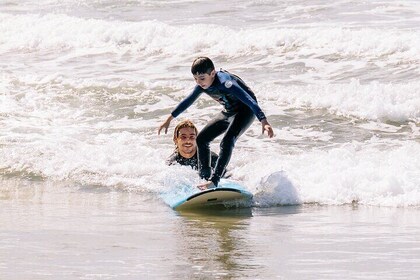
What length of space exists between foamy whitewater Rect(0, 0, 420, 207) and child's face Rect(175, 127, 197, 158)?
239 mm

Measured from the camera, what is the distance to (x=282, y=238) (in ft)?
26.1

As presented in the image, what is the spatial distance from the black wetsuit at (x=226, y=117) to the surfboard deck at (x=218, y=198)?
0.65 ft

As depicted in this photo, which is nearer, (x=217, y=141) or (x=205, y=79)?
(x=205, y=79)

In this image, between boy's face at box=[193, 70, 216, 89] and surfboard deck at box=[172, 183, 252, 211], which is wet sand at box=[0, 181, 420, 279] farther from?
boy's face at box=[193, 70, 216, 89]

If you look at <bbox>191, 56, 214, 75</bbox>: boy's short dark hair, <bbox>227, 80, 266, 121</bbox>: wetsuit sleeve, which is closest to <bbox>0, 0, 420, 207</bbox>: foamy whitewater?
<bbox>227, 80, 266, 121</bbox>: wetsuit sleeve

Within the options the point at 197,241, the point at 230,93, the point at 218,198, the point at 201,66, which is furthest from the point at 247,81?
the point at 197,241

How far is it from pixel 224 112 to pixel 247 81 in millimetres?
7952

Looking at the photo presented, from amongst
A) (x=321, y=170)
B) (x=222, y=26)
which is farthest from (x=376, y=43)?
(x=321, y=170)

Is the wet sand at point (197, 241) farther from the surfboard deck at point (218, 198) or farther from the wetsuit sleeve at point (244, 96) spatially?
the wetsuit sleeve at point (244, 96)

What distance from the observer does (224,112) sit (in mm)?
10234

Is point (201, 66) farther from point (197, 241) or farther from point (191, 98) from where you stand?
point (197, 241)

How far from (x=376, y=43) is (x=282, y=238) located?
11981 mm

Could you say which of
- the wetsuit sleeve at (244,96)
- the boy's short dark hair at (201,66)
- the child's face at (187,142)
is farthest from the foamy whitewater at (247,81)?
the boy's short dark hair at (201,66)

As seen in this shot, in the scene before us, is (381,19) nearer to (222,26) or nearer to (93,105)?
(222,26)
